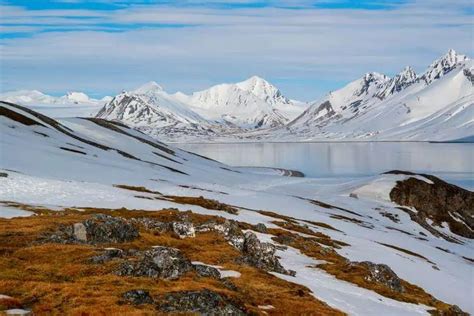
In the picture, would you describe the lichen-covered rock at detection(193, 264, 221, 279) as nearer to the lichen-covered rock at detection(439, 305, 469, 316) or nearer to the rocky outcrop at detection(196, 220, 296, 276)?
the rocky outcrop at detection(196, 220, 296, 276)

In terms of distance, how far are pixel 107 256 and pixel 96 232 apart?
6.73 metres

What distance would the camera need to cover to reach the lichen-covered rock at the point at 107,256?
3140 centimetres

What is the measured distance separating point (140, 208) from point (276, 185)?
89.4 m

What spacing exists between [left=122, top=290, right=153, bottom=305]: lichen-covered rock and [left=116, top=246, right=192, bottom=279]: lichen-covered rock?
4880 mm

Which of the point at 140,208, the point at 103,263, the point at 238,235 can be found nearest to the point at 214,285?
the point at 103,263

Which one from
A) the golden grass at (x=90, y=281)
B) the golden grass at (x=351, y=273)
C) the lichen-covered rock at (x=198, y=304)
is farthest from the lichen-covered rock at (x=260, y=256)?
the lichen-covered rock at (x=198, y=304)

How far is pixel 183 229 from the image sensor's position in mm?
46906

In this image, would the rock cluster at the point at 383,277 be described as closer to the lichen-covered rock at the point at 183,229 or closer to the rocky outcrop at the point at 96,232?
the lichen-covered rock at the point at 183,229

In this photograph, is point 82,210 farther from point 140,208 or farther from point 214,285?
point 214,285

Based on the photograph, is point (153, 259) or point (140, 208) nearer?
point (153, 259)

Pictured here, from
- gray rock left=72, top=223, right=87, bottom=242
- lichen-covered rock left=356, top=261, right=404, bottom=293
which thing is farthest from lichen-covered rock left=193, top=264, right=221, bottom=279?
lichen-covered rock left=356, top=261, right=404, bottom=293

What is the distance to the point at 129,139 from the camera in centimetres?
16388

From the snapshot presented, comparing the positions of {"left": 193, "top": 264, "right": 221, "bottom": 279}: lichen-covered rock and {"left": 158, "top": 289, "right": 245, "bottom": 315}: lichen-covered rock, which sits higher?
{"left": 158, "top": 289, "right": 245, "bottom": 315}: lichen-covered rock

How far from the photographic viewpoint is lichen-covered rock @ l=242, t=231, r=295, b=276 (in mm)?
39594
